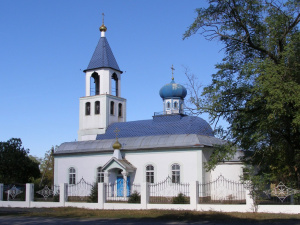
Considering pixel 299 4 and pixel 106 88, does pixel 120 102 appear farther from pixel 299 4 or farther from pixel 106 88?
pixel 299 4

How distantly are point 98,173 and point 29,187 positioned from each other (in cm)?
742

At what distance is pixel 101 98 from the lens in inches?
1268

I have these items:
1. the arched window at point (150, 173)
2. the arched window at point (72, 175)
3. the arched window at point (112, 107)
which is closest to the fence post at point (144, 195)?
the arched window at point (150, 173)

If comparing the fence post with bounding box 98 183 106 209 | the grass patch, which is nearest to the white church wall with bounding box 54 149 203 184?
the fence post with bounding box 98 183 106 209

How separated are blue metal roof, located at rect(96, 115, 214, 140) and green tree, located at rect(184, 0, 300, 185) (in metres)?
10.3

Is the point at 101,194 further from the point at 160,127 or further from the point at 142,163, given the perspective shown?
the point at 160,127

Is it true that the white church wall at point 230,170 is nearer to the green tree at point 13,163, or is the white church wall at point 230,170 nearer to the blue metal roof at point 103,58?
the blue metal roof at point 103,58

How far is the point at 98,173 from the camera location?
2803 centimetres

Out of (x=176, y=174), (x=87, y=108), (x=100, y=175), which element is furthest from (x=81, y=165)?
(x=176, y=174)

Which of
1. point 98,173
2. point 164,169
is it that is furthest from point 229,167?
point 98,173

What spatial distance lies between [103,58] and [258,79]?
19780mm

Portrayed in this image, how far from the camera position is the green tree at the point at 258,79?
48.1ft

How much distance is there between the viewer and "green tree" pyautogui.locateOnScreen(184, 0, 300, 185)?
14.7 meters

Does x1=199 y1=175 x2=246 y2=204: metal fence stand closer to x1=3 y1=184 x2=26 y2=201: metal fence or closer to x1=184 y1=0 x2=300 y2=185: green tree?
x1=184 y1=0 x2=300 y2=185: green tree
